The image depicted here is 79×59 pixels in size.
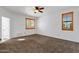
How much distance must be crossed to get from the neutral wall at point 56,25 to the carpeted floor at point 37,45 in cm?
12

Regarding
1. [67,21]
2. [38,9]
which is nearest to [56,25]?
[67,21]

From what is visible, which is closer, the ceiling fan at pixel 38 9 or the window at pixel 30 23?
the ceiling fan at pixel 38 9

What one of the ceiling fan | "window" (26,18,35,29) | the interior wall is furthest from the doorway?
the ceiling fan

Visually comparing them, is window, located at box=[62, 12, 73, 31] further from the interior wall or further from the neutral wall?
the interior wall

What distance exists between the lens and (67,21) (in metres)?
2.61

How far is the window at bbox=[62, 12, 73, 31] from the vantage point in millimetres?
2555

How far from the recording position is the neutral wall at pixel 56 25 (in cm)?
254

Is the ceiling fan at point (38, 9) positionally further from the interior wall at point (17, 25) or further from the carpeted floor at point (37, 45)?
the carpeted floor at point (37, 45)

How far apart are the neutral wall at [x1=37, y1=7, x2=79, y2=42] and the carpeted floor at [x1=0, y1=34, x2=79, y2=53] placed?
116 mm

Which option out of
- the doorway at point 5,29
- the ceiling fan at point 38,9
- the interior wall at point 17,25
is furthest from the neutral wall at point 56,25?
the doorway at point 5,29

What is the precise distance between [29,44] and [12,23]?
62 centimetres
